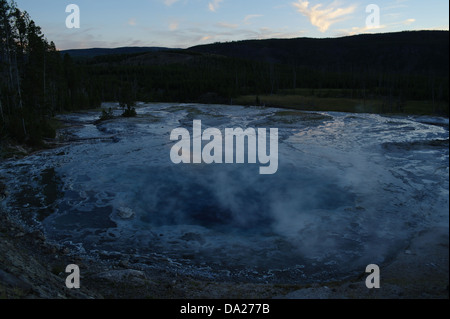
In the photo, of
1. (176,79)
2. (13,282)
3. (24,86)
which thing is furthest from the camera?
(176,79)

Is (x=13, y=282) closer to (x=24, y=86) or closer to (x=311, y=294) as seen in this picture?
(x=311, y=294)

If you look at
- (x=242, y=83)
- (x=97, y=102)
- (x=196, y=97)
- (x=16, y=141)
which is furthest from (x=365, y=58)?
(x=16, y=141)

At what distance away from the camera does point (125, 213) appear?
47.5 ft

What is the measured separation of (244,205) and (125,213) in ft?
16.4

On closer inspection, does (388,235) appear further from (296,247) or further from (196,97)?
(196,97)

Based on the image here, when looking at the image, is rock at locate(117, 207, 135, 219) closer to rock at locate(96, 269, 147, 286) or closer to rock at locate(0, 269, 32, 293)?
rock at locate(96, 269, 147, 286)

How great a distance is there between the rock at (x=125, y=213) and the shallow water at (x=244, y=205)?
0.27 feet

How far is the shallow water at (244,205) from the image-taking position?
1068 centimetres

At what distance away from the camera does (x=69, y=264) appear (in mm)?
9844

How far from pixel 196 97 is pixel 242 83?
62.7ft

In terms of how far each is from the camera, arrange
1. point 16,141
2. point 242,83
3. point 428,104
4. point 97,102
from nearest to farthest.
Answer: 1. point 16,141
2. point 428,104
3. point 97,102
4. point 242,83

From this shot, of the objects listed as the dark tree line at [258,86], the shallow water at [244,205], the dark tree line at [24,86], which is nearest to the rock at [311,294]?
the shallow water at [244,205]

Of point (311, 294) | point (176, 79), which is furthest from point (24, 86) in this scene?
point (176, 79)

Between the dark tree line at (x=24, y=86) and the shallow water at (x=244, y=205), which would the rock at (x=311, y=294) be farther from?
the dark tree line at (x=24, y=86)
